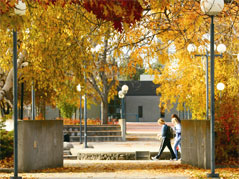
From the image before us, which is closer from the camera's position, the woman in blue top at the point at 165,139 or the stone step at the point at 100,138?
the woman in blue top at the point at 165,139

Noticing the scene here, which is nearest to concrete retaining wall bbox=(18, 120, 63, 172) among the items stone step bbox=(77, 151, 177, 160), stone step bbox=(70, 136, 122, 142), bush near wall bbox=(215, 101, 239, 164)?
bush near wall bbox=(215, 101, 239, 164)

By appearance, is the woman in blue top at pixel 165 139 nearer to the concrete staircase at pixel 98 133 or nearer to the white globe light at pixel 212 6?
the white globe light at pixel 212 6

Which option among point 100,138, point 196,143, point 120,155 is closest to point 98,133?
point 100,138

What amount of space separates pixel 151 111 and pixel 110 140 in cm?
4068

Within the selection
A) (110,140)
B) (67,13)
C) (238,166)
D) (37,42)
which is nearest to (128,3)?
(67,13)

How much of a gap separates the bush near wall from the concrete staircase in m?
20.4

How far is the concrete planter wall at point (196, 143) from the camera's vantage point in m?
15.2

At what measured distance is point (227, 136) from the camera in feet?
53.0

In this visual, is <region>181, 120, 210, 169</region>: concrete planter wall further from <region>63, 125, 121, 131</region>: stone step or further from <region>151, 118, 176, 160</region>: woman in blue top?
<region>63, 125, 121, 131</region>: stone step

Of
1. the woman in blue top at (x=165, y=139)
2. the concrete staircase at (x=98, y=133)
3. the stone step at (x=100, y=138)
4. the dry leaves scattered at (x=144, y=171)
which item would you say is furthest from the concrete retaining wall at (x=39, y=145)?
the concrete staircase at (x=98, y=133)

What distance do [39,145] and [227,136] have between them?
17.6ft

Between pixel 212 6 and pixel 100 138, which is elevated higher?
pixel 212 6

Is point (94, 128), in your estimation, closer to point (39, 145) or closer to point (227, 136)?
point (39, 145)

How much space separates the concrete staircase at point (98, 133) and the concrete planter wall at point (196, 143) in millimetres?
19235
